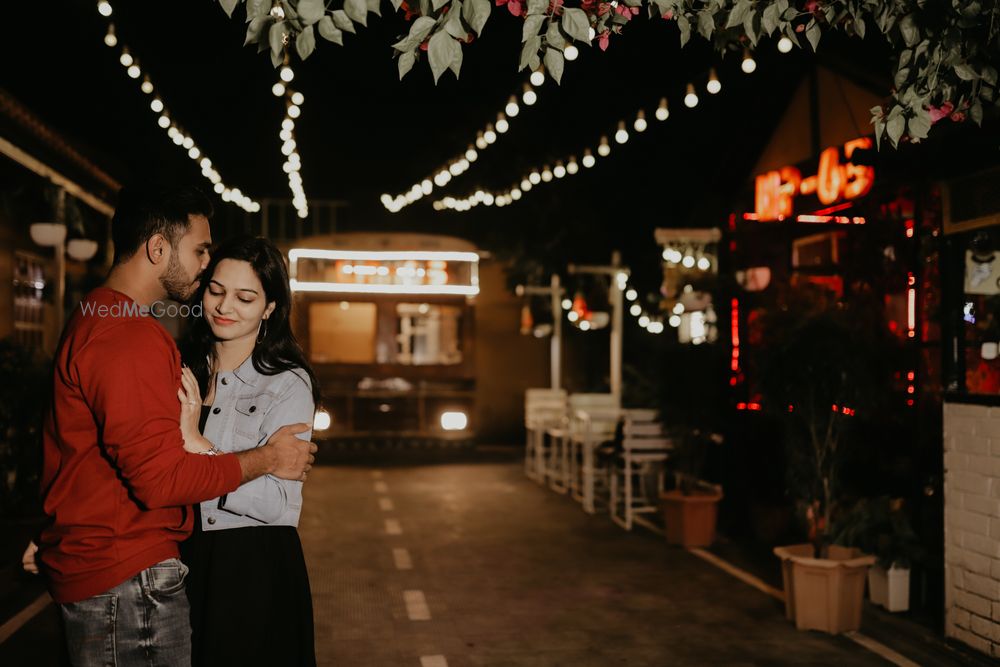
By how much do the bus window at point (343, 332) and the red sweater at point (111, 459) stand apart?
14.2 meters

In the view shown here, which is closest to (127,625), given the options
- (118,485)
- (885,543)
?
(118,485)

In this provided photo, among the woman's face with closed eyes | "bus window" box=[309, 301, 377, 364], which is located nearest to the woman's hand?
the woman's face with closed eyes

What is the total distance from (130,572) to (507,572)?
6.08 metres

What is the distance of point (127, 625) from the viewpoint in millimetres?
2498

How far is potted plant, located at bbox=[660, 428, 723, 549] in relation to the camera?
9.43m

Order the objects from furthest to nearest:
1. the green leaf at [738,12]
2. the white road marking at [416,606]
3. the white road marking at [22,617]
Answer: the white road marking at [416,606] < the white road marking at [22,617] < the green leaf at [738,12]

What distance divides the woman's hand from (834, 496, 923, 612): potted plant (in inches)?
221

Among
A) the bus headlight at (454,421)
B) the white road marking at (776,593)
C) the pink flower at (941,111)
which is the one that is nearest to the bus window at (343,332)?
the bus headlight at (454,421)

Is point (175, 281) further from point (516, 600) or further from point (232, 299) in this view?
point (516, 600)

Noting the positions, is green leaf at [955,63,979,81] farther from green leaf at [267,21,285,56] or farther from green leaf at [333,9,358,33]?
green leaf at [267,21,285,56]

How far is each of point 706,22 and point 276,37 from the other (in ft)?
5.25

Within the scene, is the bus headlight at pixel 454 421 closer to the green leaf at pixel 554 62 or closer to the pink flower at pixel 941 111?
the pink flower at pixel 941 111

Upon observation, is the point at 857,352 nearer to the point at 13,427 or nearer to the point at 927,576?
the point at 927,576

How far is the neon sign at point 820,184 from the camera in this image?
26.3 feet
